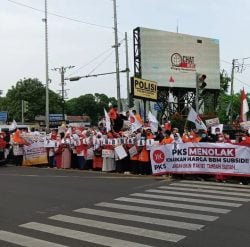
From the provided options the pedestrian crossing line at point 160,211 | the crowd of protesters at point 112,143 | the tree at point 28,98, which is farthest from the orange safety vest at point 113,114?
the tree at point 28,98

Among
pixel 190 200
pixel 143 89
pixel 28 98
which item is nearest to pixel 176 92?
pixel 143 89

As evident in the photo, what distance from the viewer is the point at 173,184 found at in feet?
48.9

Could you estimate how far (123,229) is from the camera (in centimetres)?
871

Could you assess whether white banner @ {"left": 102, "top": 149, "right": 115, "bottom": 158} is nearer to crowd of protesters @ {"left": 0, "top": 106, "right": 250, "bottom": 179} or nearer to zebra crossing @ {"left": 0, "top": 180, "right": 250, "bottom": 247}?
crowd of protesters @ {"left": 0, "top": 106, "right": 250, "bottom": 179}

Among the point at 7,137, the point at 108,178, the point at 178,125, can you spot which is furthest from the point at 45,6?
the point at 108,178

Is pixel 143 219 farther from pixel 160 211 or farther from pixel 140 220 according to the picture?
pixel 160 211

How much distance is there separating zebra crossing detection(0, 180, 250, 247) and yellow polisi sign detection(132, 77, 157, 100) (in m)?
11.7

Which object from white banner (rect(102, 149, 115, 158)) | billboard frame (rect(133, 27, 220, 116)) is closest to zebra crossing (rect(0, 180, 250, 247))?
white banner (rect(102, 149, 115, 158))

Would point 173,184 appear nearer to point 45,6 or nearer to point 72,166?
point 72,166

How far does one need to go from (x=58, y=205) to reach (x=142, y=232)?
3.23 m

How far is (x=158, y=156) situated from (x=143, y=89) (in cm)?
864

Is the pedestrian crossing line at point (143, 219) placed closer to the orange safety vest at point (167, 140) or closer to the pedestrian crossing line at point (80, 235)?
the pedestrian crossing line at point (80, 235)

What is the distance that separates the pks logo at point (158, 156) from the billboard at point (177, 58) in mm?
26012

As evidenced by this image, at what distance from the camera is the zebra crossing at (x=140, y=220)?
8.03m
